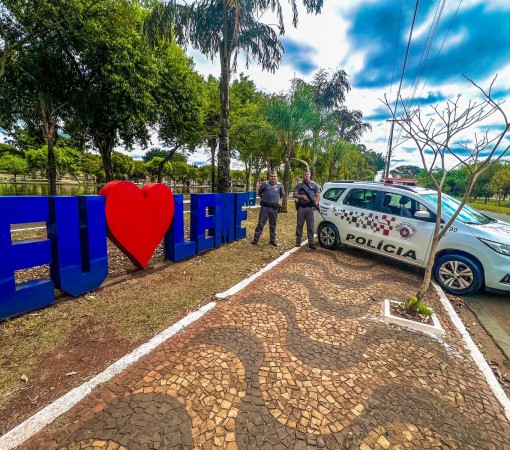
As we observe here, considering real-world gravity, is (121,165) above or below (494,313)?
above

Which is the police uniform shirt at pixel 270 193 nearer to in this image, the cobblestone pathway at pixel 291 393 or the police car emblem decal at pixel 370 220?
the police car emblem decal at pixel 370 220

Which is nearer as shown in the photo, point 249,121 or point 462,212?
point 462,212

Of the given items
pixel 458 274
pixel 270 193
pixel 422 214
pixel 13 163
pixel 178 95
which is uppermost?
pixel 178 95

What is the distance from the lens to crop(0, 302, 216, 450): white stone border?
1.60 meters

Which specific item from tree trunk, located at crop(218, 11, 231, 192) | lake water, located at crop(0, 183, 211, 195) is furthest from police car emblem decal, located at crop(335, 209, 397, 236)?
lake water, located at crop(0, 183, 211, 195)

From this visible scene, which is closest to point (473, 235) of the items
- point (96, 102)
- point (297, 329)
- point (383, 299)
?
point (383, 299)

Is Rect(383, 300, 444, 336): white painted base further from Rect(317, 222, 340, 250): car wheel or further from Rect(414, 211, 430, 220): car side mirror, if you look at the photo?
Rect(317, 222, 340, 250): car wheel

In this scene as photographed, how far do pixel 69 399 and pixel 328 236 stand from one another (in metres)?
5.81

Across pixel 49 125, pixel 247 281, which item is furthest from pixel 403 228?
pixel 49 125

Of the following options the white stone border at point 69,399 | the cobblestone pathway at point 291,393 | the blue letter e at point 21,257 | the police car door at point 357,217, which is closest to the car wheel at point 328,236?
the police car door at point 357,217

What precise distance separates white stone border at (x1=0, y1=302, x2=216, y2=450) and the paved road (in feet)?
13.0

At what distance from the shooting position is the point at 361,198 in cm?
583

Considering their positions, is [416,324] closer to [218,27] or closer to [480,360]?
[480,360]

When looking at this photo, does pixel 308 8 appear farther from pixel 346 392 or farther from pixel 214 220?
pixel 346 392
